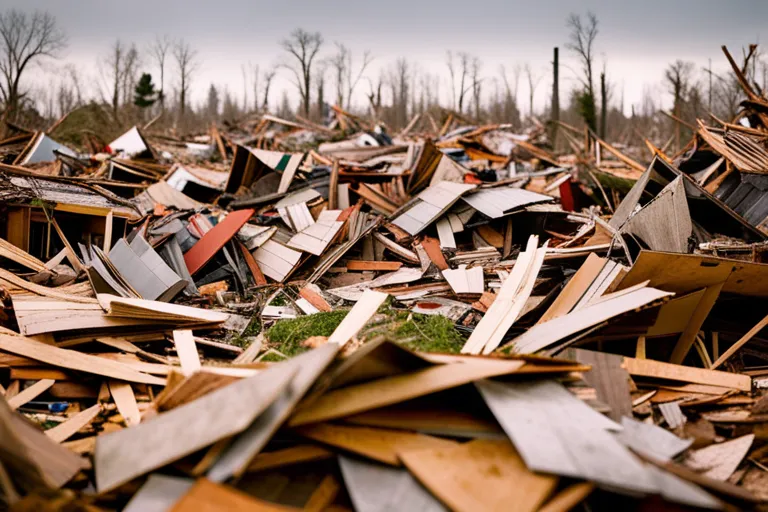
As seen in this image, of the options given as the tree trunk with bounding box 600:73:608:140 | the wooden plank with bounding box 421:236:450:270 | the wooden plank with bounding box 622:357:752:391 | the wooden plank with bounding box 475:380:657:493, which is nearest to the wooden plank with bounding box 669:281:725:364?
the wooden plank with bounding box 622:357:752:391

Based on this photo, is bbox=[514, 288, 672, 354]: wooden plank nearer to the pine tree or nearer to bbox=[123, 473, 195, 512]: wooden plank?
bbox=[123, 473, 195, 512]: wooden plank

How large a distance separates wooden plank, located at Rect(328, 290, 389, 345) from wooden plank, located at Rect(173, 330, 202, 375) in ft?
3.60

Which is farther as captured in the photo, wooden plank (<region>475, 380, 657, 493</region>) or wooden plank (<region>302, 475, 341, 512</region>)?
wooden plank (<region>302, 475, 341, 512</region>)

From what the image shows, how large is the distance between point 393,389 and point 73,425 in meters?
2.27

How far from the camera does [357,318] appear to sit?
4.30m

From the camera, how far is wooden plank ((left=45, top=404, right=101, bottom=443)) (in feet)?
10.7

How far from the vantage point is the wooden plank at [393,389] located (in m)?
2.71

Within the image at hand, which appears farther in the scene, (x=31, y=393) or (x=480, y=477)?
(x=31, y=393)

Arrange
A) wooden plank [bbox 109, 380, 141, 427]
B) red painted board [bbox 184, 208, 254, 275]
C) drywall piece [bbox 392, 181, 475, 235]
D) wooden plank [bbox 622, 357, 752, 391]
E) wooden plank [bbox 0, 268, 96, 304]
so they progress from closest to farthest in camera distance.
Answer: wooden plank [bbox 109, 380, 141, 427], wooden plank [bbox 622, 357, 752, 391], wooden plank [bbox 0, 268, 96, 304], red painted board [bbox 184, 208, 254, 275], drywall piece [bbox 392, 181, 475, 235]

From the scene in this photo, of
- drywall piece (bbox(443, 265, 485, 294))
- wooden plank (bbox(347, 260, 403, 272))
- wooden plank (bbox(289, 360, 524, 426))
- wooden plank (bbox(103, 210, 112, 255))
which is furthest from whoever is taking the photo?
wooden plank (bbox(347, 260, 403, 272))

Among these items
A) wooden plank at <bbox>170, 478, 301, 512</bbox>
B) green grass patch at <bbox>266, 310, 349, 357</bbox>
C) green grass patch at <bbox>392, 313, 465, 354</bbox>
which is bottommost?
green grass patch at <bbox>266, 310, 349, 357</bbox>

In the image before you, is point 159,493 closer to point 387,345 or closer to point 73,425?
point 387,345

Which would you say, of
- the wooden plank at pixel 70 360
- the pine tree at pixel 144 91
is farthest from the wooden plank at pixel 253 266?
the pine tree at pixel 144 91

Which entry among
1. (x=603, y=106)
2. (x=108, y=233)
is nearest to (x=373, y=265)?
(x=108, y=233)
